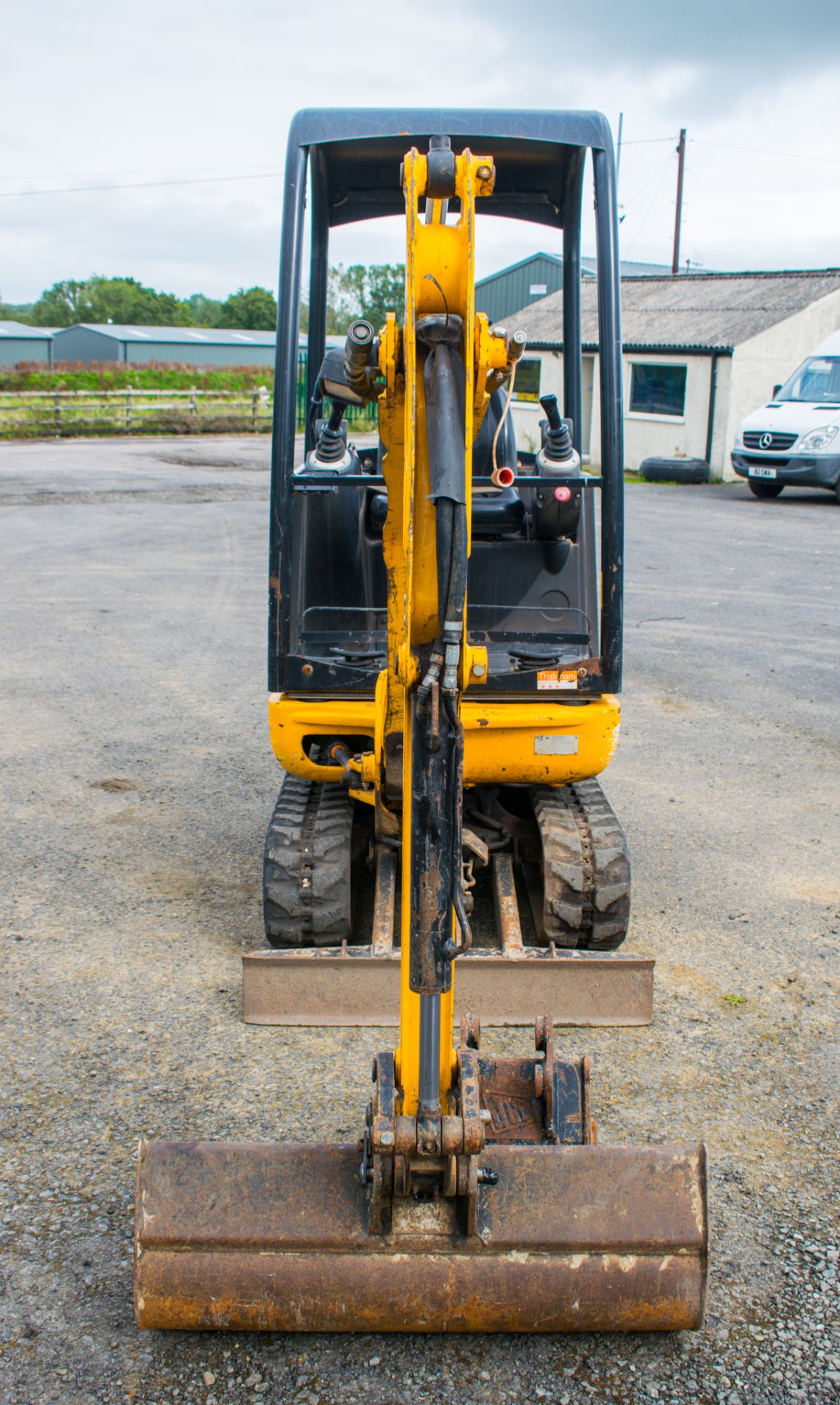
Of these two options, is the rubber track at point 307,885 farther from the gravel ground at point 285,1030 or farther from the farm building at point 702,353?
the farm building at point 702,353

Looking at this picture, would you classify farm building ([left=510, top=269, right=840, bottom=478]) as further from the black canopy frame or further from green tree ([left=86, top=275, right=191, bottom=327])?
green tree ([left=86, top=275, right=191, bottom=327])

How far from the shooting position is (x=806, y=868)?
571 cm

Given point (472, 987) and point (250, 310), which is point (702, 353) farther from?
point (250, 310)

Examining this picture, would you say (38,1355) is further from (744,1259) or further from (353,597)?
(353,597)

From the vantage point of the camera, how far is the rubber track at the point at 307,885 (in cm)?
454

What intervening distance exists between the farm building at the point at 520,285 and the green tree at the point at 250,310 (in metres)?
44.7

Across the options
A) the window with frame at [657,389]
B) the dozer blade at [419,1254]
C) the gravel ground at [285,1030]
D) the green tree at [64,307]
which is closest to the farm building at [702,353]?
the window with frame at [657,389]

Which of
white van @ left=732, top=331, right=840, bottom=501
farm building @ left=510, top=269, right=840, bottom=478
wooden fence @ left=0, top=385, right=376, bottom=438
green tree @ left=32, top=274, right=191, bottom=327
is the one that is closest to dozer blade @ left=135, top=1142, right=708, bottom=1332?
white van @ left=732, top=331, right=840, bottom=501

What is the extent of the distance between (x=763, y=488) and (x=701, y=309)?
6.31 metres

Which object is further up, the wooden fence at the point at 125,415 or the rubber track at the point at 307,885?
the wooden fence at the point at 125,415

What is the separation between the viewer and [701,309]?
81.5ft

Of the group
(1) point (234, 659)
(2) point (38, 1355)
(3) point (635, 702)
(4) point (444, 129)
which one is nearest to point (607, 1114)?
(2) point (38, 1355)

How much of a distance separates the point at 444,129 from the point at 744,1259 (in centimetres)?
371

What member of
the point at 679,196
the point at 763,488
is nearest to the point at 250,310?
the point at 679,196
